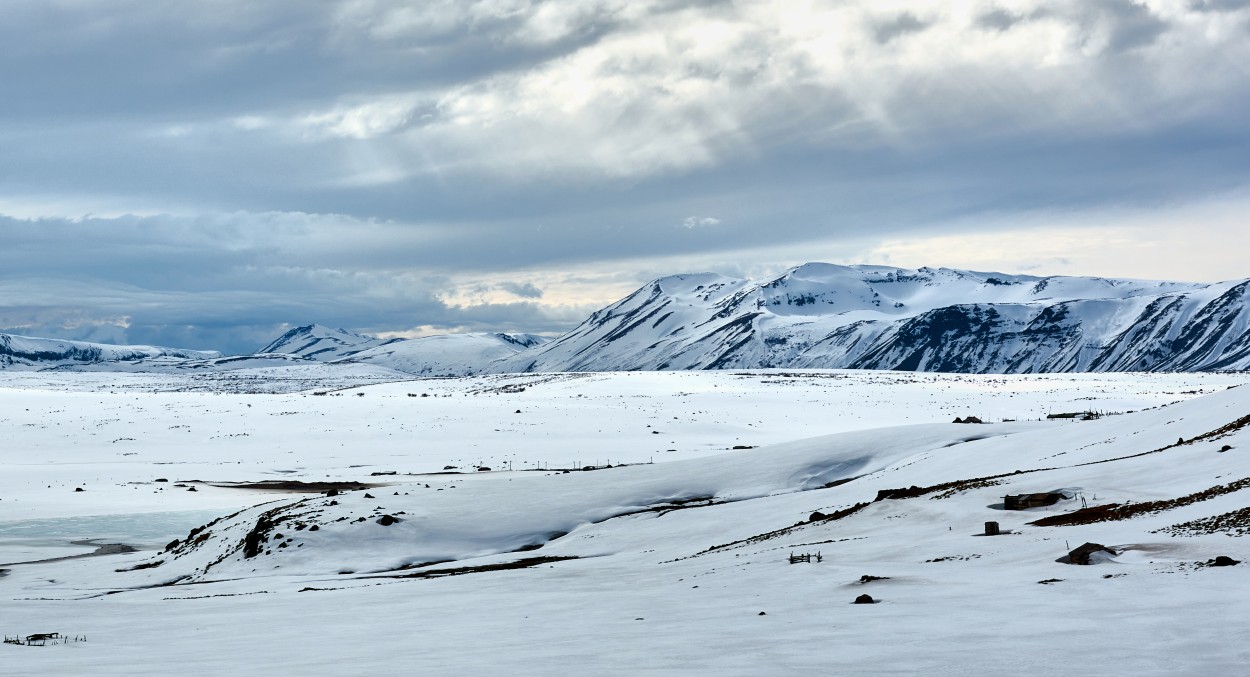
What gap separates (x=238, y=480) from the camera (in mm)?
62219

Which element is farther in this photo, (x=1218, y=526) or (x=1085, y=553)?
(x=1218, y=526)

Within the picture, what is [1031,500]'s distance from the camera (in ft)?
87.8

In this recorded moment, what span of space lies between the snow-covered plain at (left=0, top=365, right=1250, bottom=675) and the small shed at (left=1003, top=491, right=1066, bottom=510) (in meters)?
0.64

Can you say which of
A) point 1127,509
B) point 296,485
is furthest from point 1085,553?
point 296,485

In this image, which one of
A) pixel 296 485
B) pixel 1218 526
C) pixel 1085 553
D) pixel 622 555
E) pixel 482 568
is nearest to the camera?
pixel 1085 553

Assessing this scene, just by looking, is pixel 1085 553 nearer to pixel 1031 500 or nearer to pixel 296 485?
pixel 1031 500

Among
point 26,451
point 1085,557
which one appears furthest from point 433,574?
point 26,451

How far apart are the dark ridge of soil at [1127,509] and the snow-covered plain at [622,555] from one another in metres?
0.54

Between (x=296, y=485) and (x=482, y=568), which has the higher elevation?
(x=296, y=485)

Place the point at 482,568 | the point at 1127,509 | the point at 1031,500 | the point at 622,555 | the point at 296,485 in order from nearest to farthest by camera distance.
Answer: the point at 1127,509
the point at 1031,500
the point at 482,568
the point at 622,555
the point at 296,485

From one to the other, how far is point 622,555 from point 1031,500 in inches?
488

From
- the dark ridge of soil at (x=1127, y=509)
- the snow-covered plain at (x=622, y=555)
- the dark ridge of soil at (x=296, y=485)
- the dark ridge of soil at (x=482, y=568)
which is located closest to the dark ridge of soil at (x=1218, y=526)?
the snow-covered plain at (x=622, y=555)

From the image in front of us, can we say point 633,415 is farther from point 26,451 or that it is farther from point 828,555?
point 828,555

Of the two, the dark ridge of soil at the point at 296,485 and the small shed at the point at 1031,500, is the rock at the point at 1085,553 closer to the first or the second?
the small shed at the point at 1031,500
